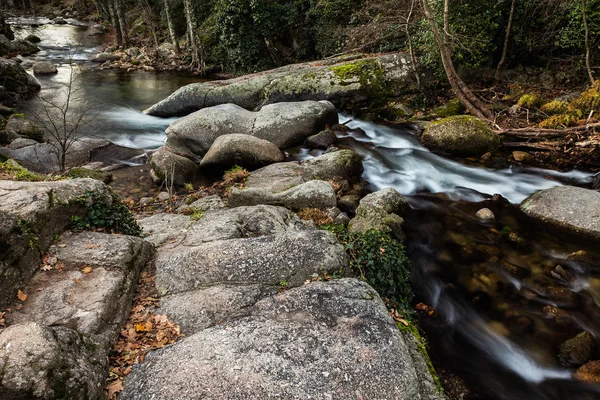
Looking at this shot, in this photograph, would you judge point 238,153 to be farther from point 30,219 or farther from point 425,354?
point 425,354

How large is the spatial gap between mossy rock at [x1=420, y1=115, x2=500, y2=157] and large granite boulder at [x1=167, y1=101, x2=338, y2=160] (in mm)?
4128

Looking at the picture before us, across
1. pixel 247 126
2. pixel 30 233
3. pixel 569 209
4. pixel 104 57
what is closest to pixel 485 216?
pixel 569 209

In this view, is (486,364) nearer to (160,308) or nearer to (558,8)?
(160,308)

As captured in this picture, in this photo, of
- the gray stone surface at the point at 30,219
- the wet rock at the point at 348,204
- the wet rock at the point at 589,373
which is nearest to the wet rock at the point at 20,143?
the gray stone surface at the point at 30,219

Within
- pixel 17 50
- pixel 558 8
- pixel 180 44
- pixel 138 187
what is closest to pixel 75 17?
pixel 17 50

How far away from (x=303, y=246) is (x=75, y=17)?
198ft

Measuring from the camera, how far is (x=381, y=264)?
574 cm

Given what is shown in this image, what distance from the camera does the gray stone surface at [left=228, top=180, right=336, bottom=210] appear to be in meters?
7.97

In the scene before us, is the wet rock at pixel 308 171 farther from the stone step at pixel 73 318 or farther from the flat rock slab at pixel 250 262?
the stone step at pixel 73 318

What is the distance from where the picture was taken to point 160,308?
14.7 ft

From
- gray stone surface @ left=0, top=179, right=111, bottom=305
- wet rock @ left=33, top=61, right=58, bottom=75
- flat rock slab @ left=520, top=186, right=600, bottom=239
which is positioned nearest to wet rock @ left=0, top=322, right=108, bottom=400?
gray stone surface @ left=0, top=179, right=111, bottom=305

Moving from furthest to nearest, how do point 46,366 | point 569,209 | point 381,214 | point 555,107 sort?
point 555,107 → point 569,209 → point 381,214 → point 46,366

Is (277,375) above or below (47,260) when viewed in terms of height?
below

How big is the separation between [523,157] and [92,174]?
500 inches
